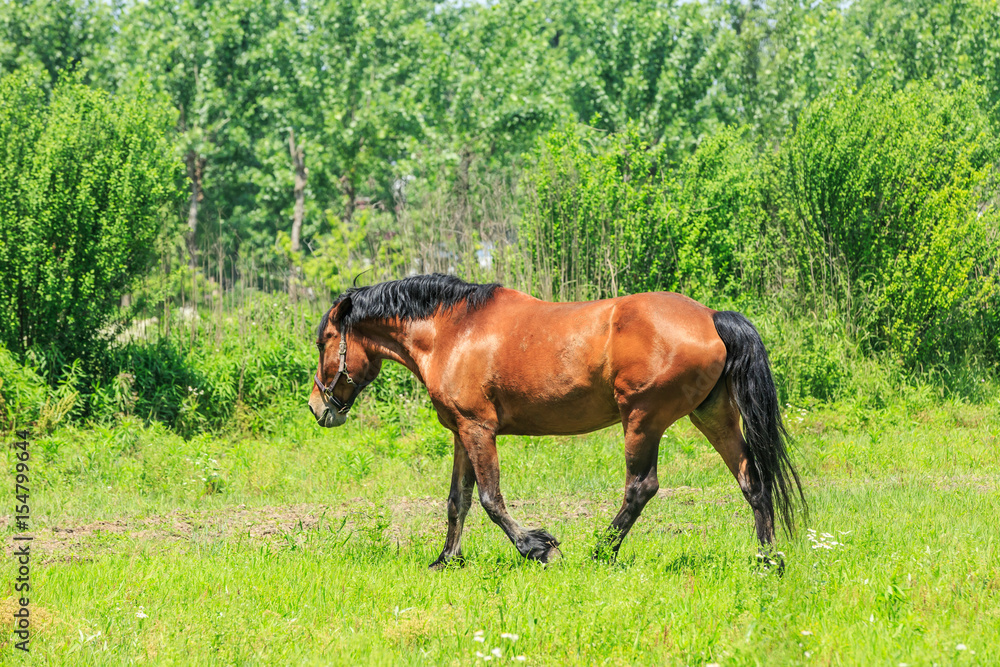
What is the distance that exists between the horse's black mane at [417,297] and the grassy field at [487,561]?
1.58 metres

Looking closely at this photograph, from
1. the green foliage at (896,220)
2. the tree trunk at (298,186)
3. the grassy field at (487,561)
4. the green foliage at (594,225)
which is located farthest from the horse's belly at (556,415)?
the tree trunk at (298,186)

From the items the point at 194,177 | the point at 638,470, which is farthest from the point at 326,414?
the point at 194,177

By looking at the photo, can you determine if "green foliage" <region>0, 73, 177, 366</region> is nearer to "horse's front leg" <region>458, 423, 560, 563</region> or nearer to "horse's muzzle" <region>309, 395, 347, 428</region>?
"horse's muzzle" <region>309, 395, 347, 428</region>

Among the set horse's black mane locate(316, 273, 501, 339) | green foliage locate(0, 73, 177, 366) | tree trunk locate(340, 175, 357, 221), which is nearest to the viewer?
horse's black mane locate(316, 273, 501, 339)

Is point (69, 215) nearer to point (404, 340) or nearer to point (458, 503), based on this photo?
point (404, 340)

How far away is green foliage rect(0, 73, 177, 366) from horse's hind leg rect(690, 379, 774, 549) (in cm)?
805

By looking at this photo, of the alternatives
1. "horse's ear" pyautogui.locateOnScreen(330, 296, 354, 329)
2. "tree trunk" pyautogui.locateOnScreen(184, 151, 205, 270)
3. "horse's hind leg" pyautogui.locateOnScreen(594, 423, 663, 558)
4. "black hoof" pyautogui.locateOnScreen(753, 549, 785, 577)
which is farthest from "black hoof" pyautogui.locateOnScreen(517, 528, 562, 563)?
"tree trunk" pyautogui.locateOnScreen(184, 151, 205, 270)

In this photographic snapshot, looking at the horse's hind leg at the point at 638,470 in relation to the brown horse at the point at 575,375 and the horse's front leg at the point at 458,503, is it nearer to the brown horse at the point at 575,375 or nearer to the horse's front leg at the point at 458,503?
the brown horse at the point at 575,375

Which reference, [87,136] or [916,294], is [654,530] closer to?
[916,294]

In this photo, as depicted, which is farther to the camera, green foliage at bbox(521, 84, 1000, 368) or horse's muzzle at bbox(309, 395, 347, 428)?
green foliage at bbox(521, 84, 1000, 368)

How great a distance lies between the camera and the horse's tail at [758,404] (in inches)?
206

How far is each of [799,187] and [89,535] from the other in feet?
35.8

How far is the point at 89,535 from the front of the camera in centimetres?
651

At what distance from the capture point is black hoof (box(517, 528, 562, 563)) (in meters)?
5.34
